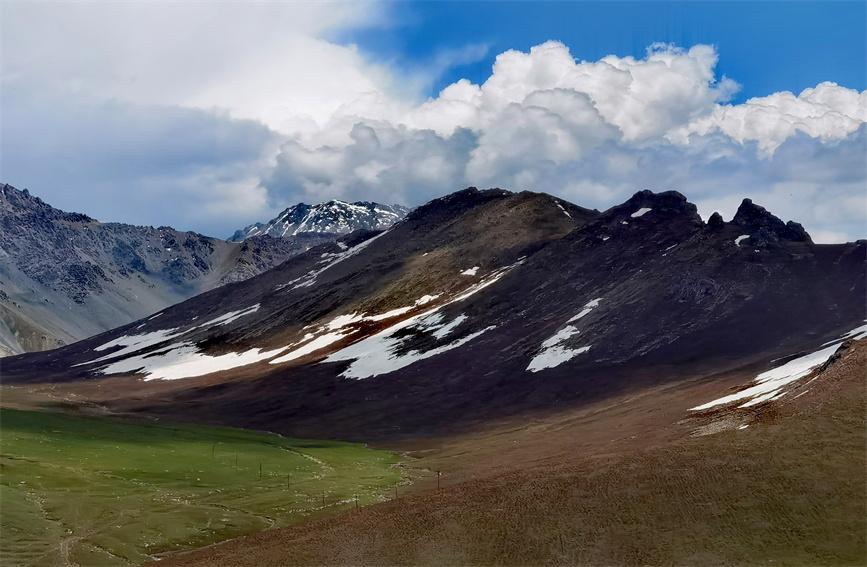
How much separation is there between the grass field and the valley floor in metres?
5.33

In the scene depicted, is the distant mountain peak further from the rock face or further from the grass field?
the grass field

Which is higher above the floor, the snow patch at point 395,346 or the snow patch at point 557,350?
the snow patch at point 395,346

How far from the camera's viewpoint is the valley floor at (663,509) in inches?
1929

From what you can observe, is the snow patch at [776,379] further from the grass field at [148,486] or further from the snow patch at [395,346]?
the snow patch at [395,346]

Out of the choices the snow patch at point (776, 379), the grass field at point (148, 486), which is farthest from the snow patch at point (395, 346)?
the snow patch at point (776, 379)

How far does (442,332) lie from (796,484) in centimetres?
11525

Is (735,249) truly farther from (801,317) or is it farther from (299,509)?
(299,509)

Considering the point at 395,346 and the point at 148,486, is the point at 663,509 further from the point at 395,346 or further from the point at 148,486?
the point at 395,346

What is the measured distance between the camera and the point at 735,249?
15712 centimetres

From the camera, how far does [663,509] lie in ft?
176

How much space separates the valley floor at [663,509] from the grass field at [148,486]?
210 inches

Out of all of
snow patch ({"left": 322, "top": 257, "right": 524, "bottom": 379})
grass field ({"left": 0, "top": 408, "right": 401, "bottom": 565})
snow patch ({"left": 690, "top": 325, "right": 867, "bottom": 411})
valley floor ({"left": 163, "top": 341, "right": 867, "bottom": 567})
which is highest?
snow patch ({"left": 322, "top": 257, "right": 524, "bottom": 379})

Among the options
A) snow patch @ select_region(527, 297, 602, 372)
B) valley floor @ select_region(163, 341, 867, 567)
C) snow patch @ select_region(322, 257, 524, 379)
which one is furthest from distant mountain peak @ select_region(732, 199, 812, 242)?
valley floor @ select_region(163, 341, 867, 567)

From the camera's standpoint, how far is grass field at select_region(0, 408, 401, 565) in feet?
190
